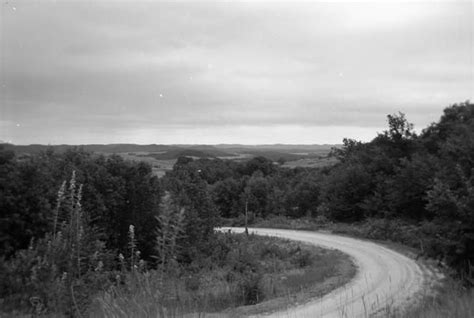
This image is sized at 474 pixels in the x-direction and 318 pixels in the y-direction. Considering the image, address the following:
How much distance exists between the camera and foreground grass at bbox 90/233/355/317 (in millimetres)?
3730

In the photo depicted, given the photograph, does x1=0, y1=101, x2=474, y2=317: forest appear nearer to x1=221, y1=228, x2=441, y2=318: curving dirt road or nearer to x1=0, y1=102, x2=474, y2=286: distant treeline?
x1=0, y1=102, x2=474, y2=286: distant treeline

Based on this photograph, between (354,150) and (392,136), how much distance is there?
7751 millimetres

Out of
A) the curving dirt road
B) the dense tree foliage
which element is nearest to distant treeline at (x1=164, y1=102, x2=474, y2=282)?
the curving dirt road

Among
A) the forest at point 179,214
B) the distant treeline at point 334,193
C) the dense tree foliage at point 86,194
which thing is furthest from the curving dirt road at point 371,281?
the dense tree foliage at point 86,194

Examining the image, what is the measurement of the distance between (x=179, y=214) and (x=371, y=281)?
19.8 metres

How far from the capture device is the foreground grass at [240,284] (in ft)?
12.2

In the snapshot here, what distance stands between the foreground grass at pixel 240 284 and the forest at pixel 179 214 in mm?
85

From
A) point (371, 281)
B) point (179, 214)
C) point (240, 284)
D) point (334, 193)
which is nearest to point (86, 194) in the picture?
point (240, 284)

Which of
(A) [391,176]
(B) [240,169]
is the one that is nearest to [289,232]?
(A) [391,176]

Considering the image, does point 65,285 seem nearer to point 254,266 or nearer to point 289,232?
point 254,266

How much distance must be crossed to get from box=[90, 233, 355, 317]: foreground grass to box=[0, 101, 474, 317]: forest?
0.28 feet

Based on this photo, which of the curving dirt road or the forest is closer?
the forest

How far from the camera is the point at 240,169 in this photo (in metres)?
103

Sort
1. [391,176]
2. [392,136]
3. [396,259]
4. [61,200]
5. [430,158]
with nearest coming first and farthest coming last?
[61,200] < [396,259] < [430,158] < [391,176] < [392,136]
